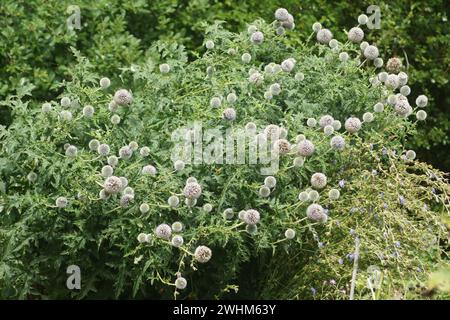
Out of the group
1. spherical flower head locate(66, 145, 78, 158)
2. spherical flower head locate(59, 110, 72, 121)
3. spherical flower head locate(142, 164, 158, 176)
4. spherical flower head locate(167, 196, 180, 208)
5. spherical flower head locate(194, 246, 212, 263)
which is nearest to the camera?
spherical flower head locate(194, 246, 212, 263)

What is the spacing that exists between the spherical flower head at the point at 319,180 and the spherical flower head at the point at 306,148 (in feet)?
0.40

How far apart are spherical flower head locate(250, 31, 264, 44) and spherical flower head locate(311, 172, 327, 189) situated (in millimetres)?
1034

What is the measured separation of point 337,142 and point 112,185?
3.78ft

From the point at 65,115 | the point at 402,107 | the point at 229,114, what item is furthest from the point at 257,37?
the point at 65,115

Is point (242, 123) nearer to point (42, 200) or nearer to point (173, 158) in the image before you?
point (173, 158)

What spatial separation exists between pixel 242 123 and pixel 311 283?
36.4 inches

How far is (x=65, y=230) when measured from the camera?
181 inches

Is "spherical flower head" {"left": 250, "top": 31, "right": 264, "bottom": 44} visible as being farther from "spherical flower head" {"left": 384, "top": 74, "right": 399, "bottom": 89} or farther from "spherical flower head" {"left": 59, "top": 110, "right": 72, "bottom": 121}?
"spherical flower head" {"left": 59, "top": 110, "right": 72, "bottom": 121}

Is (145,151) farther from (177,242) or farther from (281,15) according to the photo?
(281,15)

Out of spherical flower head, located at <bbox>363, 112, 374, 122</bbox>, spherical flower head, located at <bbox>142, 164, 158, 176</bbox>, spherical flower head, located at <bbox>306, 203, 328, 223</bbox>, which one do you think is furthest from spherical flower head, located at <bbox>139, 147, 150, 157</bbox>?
spherical flower head, located at <bbox>363, 112, 374, 122</bbox>

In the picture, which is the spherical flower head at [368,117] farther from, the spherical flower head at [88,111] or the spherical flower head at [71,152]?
the spherical flower head at [71,152]

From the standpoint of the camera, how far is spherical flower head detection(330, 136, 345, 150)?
4.66m

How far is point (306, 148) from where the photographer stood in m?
4.48
